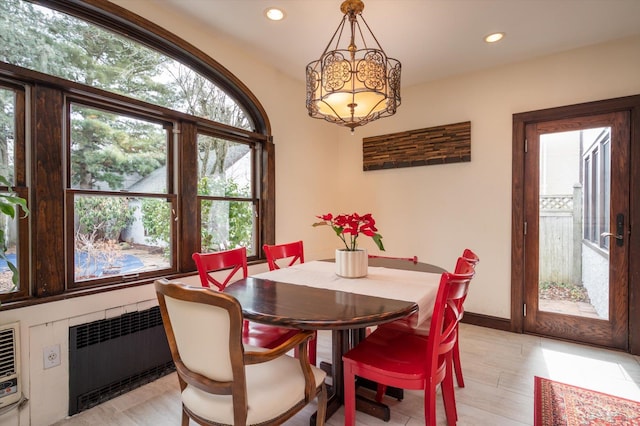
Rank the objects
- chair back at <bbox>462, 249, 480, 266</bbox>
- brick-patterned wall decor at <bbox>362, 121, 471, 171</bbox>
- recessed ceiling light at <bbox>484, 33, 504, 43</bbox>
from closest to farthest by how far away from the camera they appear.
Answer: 1. chair back at <bbox>462, 249, 480, 266</bbox>
2. recessed ceiling light at <bbox>484, 33, 504, 43</bbox>
3. brick-patterned wall decor at <bbox>362, 121, 471, 171</bbox>

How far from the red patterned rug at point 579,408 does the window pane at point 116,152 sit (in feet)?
9.89

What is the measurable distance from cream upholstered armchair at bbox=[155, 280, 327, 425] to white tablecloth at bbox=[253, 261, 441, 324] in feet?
1.66

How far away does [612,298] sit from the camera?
274 cm

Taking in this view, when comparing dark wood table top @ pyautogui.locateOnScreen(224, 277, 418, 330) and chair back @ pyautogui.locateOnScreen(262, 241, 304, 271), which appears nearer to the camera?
dark wood table top @ pyautogui.locateOnScreen(224, 277, 418, 330)

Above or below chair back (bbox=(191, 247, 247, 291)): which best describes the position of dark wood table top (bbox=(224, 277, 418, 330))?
below

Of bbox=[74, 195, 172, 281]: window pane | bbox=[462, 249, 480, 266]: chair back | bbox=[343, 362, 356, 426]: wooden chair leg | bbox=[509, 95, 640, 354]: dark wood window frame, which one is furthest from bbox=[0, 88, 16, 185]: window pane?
bbox=[509, 95, 640, 354]: dark wood window frame

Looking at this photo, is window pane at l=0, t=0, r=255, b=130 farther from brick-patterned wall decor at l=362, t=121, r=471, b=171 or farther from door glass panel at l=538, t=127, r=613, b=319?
door glass panel at l=538, t=127, r=613, b=319

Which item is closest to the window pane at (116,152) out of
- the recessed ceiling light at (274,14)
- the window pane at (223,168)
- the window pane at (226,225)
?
the window pane at (223,168)

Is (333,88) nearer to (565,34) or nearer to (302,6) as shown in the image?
(302,6)

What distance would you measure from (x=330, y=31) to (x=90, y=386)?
3.04 m

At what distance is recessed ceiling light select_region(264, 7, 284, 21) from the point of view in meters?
2.25

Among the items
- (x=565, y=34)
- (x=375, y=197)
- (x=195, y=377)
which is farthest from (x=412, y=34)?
(x=195, y=377)

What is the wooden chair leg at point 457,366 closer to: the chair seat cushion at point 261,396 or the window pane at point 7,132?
the chair seat cushion at point 261,396

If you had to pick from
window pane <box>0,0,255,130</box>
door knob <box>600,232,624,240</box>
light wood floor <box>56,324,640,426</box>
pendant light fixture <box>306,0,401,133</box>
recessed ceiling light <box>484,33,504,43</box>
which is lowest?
light wood floor <box>56,324,640,426</box>
